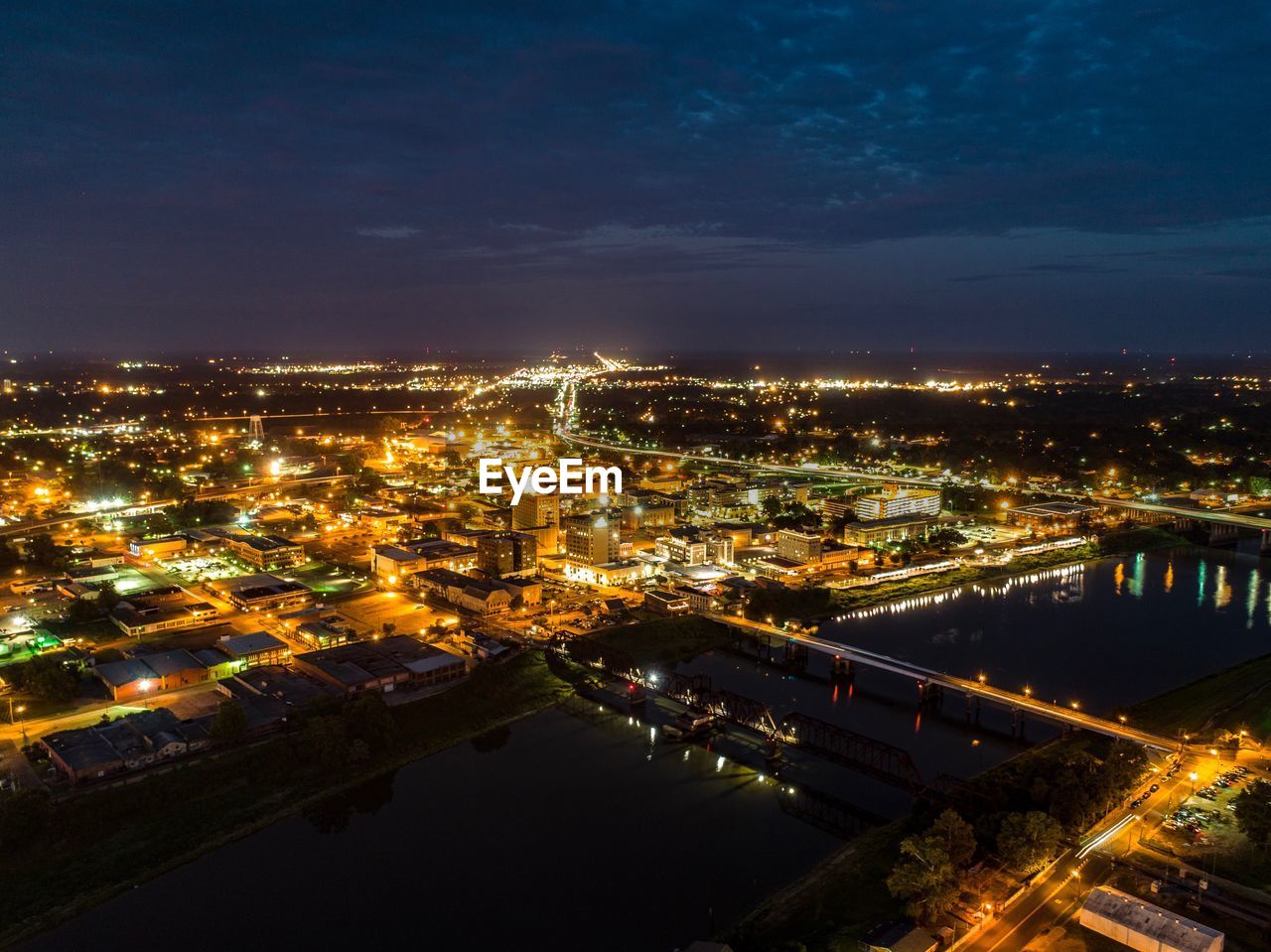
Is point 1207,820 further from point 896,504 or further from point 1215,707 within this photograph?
point 896,504

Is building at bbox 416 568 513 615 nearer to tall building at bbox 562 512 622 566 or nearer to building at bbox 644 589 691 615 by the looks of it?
tall building at bbox 562 512 622 566

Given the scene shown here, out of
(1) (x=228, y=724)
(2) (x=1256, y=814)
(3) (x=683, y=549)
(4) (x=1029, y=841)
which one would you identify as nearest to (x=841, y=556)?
(3) (x=683, y=549)

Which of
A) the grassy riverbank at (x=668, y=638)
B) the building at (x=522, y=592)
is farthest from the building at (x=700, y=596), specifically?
the building at (x=522, y=592)

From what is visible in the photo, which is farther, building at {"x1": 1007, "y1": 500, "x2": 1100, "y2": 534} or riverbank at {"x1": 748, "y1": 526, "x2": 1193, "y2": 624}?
building at {"x1": 1007, "y1": 500, "x2": 1100, "y2": 534}

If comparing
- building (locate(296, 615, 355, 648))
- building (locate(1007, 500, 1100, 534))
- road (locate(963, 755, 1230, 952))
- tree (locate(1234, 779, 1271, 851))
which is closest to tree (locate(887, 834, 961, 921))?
road (locate(963, 755, 1230, 952))

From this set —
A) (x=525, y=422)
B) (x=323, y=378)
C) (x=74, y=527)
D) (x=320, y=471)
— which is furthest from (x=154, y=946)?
(x=323, y=378)

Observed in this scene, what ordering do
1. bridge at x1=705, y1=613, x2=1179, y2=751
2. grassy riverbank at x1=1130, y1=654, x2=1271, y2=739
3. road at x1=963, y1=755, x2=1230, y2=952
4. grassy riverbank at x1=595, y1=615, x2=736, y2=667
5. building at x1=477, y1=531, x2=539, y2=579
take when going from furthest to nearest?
building at x1=477, y1=531, x2=539, y2=579
grassy riverbank at x1=595, y1=615, x2=736, y2=667
grassy riverbank at x1=1130, y1=654, x2=1271, y2=739
bridge at x1=705, y1=613, x2=1179, y2=751
road at x1=963, y1=755, x2=1230, y2=952

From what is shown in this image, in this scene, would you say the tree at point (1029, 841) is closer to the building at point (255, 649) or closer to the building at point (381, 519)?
the building at point (255, 649)
